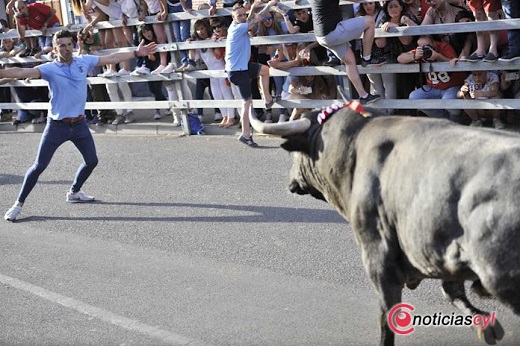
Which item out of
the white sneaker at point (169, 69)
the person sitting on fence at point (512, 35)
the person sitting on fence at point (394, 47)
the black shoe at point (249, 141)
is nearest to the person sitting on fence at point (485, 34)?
the person sitting on fence at point (512, 35)

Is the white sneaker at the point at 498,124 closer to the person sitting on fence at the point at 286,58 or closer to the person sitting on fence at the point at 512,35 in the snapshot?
the person sitting on fence at the point at 512,35

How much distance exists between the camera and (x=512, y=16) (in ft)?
32.0

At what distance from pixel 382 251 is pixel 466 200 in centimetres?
76

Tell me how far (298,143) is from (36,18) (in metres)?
11.5

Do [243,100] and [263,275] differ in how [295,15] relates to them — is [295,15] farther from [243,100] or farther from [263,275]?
[263,275]

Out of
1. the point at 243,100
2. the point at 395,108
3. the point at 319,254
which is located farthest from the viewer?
the point at 243,100

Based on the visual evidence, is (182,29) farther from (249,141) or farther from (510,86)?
(510,86)

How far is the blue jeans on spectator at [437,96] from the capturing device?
10.6 m

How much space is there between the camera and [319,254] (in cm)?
714

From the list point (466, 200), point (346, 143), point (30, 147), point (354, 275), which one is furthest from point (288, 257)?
point (30, 147)

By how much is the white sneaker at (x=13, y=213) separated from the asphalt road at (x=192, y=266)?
0.07 m

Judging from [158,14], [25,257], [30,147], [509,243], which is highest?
[509,243]

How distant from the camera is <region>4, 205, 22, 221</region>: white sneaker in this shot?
9.24 meters

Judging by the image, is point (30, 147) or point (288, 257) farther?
point (30, 147)
